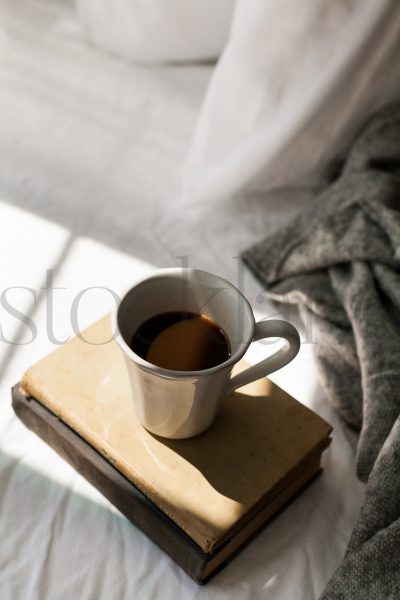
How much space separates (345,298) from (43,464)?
0.30 metres

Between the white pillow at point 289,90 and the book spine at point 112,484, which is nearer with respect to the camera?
the book spine at point 112,484

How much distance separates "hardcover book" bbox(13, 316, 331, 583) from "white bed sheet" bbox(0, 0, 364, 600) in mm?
21

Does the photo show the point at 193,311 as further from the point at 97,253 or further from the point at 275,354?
the point at 97,253

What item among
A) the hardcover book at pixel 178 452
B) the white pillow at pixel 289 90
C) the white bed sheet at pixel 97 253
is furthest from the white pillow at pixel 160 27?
the hardcover book at pixel 178 452

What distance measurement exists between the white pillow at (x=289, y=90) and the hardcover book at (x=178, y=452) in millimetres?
328

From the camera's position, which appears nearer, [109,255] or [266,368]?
[266,368]

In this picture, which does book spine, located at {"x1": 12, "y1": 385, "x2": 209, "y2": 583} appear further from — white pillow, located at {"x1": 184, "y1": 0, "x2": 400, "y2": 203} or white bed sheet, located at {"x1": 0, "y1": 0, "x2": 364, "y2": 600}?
white pillow, located at {"x1": 184, "y1": 0, "x2": 400, "y2": 203}

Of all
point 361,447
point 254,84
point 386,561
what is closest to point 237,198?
point 254,84

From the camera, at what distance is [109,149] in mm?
907

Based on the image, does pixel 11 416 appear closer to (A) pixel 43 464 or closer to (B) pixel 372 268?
(A) pixel 43 464

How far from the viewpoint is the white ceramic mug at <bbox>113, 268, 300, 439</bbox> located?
1.59 feet

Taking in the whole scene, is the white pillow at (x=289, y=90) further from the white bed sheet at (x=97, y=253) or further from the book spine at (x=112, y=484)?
the book spine at (x=112, y=484)

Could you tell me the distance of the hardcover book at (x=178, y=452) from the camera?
1.66 feet

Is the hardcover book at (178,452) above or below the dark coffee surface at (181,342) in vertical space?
below
